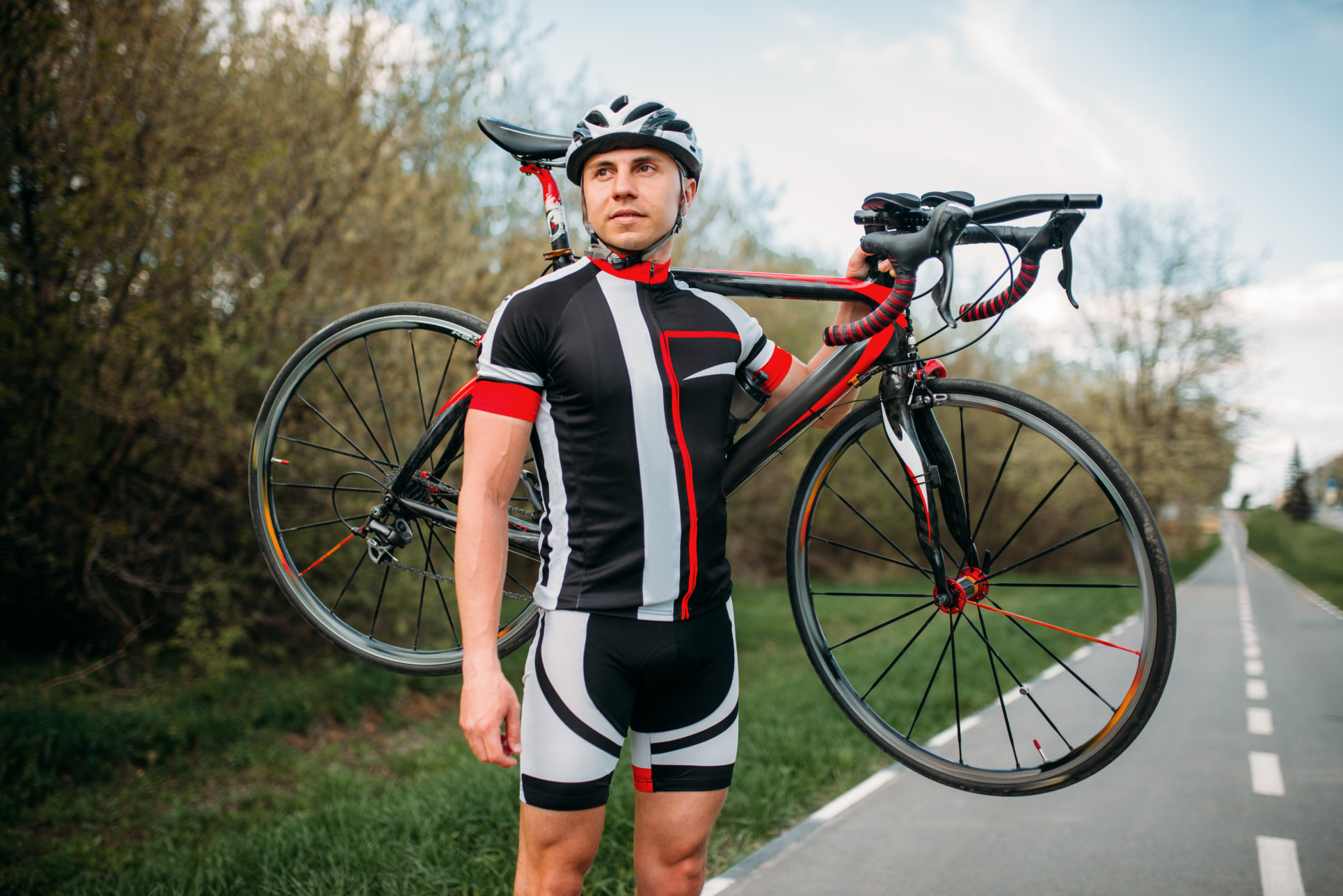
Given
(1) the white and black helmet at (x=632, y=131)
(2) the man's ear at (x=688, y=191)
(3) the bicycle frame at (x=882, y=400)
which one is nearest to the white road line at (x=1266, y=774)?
(3) the bicycle frame at (x=882, y=400)

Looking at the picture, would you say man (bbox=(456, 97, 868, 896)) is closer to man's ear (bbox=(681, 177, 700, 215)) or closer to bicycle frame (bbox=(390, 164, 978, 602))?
man's ear (bbox=(681, 177, 700, 215))

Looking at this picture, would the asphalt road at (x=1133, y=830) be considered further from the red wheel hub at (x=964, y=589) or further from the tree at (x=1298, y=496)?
the tree at (x=1298, y=496)

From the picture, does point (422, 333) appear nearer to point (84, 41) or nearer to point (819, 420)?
point (84, 41)

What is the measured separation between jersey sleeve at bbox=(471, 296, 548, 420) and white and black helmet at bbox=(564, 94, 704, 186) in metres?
0.38

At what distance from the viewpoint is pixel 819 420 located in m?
2.14

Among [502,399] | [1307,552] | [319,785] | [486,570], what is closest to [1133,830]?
[486,570]

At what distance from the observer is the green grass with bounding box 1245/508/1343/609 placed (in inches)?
827

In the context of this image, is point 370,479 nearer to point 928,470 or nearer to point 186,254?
point 928,470

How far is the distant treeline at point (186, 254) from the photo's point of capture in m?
4.83

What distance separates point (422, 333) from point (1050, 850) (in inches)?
213

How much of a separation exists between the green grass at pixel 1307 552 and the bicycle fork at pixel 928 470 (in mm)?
19287

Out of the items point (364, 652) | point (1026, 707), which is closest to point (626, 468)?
point (364, 652)

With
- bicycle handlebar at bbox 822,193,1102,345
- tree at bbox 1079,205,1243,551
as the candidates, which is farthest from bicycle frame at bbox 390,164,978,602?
tree at bbox 1079,205,1243,551

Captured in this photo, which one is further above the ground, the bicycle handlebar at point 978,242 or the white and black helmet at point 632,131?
the white and black helmet at point 632,131
